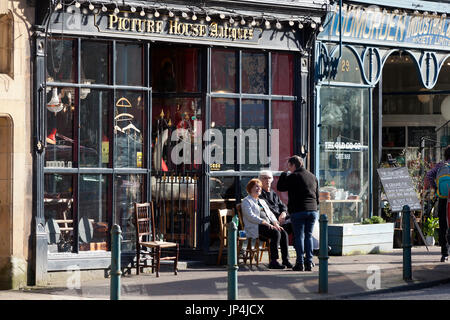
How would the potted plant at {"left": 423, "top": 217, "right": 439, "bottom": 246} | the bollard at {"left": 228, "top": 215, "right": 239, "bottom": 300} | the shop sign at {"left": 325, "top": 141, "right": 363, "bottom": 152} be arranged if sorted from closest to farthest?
the bollard at {"left": 228, "top": 215, "right": 239, "bottom": 300}
the shop sign at {"left": 325, "top": 141, "right": 363, "bottom": 152}
the potted plant at {"left": 423, "top": 217, "right": 439, "bottom": 246}

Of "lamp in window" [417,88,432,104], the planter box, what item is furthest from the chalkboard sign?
"lamp in window" [417,88,432,104]

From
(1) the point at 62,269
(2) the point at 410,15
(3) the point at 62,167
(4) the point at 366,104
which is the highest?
(2) the point at 410,15

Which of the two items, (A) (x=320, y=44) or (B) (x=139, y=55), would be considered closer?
(B) (x=139, y=55)

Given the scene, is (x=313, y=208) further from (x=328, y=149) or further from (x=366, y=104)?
(x=366, y=104)

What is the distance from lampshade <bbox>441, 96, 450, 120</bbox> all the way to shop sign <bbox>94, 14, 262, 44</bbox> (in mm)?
7588

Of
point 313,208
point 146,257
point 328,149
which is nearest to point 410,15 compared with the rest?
point 328,149

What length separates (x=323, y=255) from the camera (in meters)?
12.4

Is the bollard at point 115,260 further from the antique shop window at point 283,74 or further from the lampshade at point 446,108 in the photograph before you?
the lampshade at point 446,108

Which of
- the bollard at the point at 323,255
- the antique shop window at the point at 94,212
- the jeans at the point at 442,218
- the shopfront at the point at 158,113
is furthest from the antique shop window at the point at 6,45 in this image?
the jeans at the point at 442,218

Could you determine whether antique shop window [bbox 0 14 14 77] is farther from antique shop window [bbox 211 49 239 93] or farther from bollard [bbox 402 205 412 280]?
bollard [bbox 402 205 412 280]

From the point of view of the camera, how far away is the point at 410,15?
63.5 ft

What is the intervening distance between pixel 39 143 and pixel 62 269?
1.92m

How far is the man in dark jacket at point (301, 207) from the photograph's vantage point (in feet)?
49.5

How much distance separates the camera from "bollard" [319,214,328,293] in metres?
12.3
